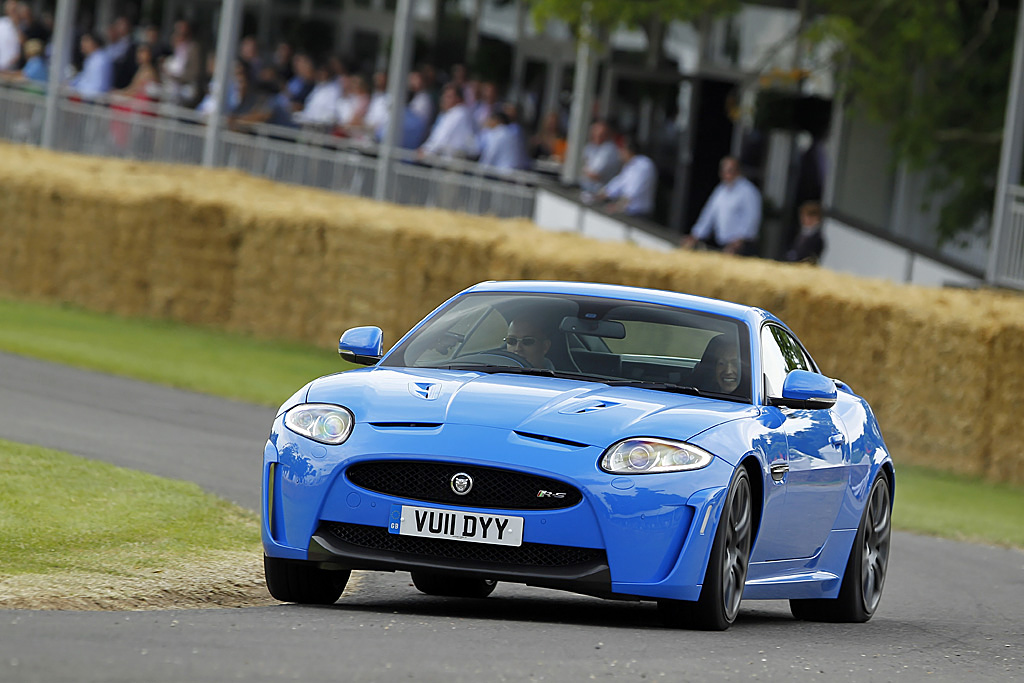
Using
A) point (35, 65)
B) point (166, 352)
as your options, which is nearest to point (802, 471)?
point (166, 352)

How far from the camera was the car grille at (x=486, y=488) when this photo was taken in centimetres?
732

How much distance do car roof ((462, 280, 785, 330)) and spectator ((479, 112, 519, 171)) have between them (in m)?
18.5

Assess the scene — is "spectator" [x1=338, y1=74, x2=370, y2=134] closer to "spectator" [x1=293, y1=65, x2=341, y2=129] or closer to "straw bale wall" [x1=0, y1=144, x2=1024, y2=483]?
"spectator" [x1=293, y1=65, x2=341, y2=129]

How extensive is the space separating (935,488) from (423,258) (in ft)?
22.7

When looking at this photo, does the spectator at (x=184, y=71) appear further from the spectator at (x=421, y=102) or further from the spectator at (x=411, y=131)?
the spectator at (x=411, y=131)

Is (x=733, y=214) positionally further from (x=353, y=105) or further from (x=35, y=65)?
(x=35, y=65)

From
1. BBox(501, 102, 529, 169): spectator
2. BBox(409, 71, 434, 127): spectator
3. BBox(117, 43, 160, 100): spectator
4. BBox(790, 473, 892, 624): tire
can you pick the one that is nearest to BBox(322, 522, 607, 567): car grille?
BBox(790, 473, 892, 624): tire

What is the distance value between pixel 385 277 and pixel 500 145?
17.2 feet

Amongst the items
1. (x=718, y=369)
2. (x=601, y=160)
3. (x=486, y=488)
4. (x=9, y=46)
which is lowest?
(x=486, y=488)

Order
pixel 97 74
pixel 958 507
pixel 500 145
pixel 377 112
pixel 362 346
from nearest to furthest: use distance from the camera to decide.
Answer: pixel 362 346, pixel 958 507, pixel 500 145, pixel 377 112, pixel 97 74

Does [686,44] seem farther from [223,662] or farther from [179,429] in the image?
[223,662]

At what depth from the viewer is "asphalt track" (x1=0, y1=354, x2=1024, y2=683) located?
19.9 feet

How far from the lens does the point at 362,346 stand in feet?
28.7

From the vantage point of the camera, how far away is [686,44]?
32.0 metres
